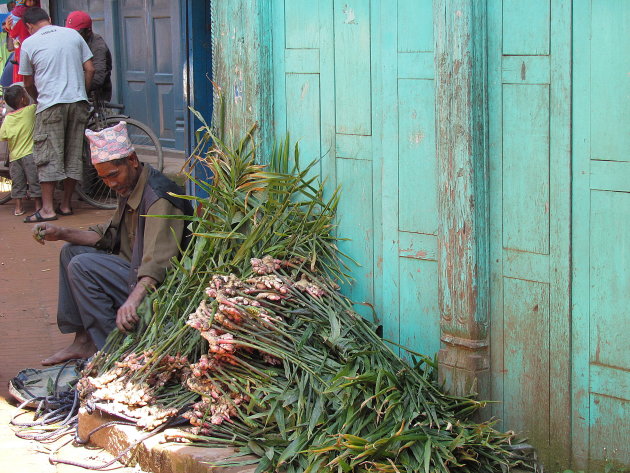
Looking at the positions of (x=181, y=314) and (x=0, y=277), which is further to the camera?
(x=0, y=277)

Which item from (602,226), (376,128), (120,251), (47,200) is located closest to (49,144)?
(47,200)

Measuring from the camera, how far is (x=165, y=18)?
10648 mm

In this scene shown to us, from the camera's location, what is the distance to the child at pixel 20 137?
9.04 m

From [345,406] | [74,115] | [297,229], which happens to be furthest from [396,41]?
[74,115]

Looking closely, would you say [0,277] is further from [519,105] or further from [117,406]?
[519,105]

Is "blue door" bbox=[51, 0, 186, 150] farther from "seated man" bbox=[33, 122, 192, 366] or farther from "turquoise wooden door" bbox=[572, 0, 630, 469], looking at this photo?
"turquoise wooden door" bbox=[572, 0, 630, 469]

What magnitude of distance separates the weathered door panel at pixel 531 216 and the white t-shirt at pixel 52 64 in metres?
6.22

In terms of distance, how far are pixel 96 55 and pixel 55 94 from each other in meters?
0.85

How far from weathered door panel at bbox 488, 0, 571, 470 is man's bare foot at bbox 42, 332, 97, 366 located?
2.42 meters

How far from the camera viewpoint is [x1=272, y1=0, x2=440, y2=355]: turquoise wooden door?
11.6 ft

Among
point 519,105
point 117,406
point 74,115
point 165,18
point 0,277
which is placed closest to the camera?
point 519,105

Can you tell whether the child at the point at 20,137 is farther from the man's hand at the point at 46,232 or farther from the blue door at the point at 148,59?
the man's hand at the point at 46,232

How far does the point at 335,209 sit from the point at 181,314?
0.86 meters

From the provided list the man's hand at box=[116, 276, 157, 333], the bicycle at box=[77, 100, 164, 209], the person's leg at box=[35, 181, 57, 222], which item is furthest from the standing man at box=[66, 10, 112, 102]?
the man's hand at box=[116, 276, 157, 333]
